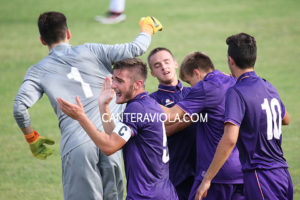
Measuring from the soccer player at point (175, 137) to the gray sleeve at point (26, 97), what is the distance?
138cm

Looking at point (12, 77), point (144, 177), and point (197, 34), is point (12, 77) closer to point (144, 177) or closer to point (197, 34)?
point (197, 34)

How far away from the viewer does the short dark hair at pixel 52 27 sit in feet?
20.4

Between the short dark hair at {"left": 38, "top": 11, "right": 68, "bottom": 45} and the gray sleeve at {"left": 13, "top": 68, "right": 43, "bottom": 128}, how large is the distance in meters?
0.49

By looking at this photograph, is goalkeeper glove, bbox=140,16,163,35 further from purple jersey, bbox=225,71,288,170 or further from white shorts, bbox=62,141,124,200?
purple jersey, bbox=225,71,288,170

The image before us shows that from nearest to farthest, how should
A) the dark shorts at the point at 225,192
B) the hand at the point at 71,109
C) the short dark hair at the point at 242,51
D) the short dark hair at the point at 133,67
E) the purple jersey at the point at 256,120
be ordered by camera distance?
the hand at the point at 71,109, the purple jersey at the point at 256,120, the short dark hair at the point at 242,51, the short dark hair at the point at 133,67, the dark shorts at the point at 225,192

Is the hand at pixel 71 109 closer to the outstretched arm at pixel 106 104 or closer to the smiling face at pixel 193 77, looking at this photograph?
the outstretched arm at pixel 106 104

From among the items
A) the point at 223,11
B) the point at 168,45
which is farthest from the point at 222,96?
the point at 223,11

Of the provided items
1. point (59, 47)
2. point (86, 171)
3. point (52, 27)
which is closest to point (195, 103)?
point (86, 171)

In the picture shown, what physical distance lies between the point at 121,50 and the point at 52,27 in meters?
0.88

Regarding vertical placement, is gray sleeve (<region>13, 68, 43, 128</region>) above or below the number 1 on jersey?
below

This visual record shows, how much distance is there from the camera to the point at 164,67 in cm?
628

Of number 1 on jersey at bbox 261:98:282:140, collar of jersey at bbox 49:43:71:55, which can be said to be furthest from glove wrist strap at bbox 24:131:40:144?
number 1 on jersey at bbox 261:98:282:140

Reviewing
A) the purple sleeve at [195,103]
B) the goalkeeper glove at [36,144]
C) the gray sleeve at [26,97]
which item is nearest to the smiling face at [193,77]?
the purple sleeve at [195,103]

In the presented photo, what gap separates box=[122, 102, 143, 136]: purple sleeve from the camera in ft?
15.9
